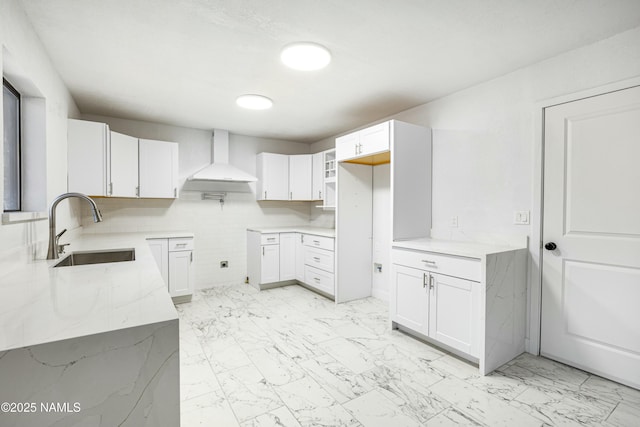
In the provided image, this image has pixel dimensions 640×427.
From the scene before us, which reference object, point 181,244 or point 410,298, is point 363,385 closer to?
point 410,298

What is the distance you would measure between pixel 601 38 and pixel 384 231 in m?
2.55

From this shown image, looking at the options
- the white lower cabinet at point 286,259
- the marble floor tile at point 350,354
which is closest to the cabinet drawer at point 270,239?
the white lower cabinet at point 286,259

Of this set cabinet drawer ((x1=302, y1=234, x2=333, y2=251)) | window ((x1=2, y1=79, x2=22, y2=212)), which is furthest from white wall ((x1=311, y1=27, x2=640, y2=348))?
window ((x1=2, y1=79, x2=22, y2=212))

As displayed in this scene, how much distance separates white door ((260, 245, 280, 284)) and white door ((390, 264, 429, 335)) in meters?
2.00

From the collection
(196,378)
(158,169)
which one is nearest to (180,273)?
(158,169)

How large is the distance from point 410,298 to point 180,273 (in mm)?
2757

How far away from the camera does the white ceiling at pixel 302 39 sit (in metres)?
1.80

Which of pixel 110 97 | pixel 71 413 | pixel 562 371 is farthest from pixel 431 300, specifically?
pixel 110 97

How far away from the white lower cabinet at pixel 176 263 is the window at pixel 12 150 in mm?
1626

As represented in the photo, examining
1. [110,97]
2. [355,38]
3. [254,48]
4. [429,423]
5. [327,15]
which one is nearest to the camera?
[429,423]

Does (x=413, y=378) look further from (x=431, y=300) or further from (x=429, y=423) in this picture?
(x=431, y=300)

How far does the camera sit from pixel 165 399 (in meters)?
0.81

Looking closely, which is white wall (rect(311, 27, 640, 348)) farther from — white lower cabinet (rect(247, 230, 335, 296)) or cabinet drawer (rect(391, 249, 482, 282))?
white lower cabinet (rect(247, 230, 335, 296))

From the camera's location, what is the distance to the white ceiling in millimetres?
1802
